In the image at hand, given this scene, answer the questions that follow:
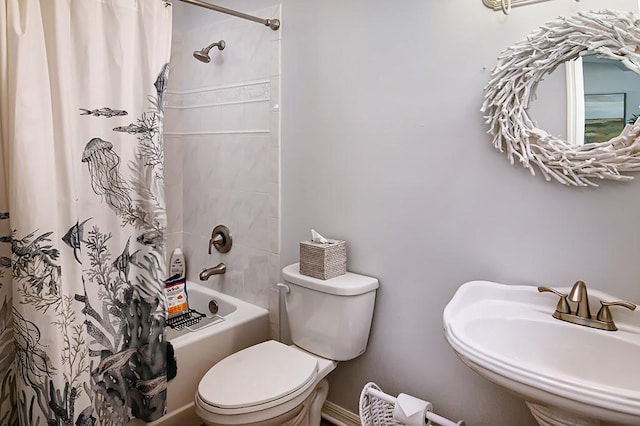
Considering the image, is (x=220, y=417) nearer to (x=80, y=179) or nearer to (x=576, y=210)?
(x=80, y=179)

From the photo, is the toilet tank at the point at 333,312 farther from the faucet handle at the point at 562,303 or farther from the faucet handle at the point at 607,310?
the faucet handle at the point at 607,310

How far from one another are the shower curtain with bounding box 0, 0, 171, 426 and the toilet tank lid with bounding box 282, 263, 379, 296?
1.84 feet

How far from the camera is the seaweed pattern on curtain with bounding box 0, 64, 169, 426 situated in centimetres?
125

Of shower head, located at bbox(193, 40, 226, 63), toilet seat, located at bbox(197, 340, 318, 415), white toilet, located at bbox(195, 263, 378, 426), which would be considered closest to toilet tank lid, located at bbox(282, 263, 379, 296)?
white toilet, located at bbox(195, 263, 378, 426)

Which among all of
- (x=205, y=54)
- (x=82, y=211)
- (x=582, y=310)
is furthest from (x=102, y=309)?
(x=582, y=310)

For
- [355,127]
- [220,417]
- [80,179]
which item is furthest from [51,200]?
[355,127]

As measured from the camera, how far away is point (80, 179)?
4.43 ft

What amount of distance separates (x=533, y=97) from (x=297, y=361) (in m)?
1.30

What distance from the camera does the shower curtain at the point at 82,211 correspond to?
3.97 ft

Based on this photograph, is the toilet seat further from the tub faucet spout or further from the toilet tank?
the tub faucet spout

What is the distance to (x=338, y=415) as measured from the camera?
2023mm

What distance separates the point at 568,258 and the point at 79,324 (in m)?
1.61

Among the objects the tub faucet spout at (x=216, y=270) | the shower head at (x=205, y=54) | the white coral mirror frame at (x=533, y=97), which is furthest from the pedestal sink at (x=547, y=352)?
the shower head at (x=205, y=54)

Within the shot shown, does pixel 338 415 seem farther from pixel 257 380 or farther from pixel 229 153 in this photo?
pixel 229 153
